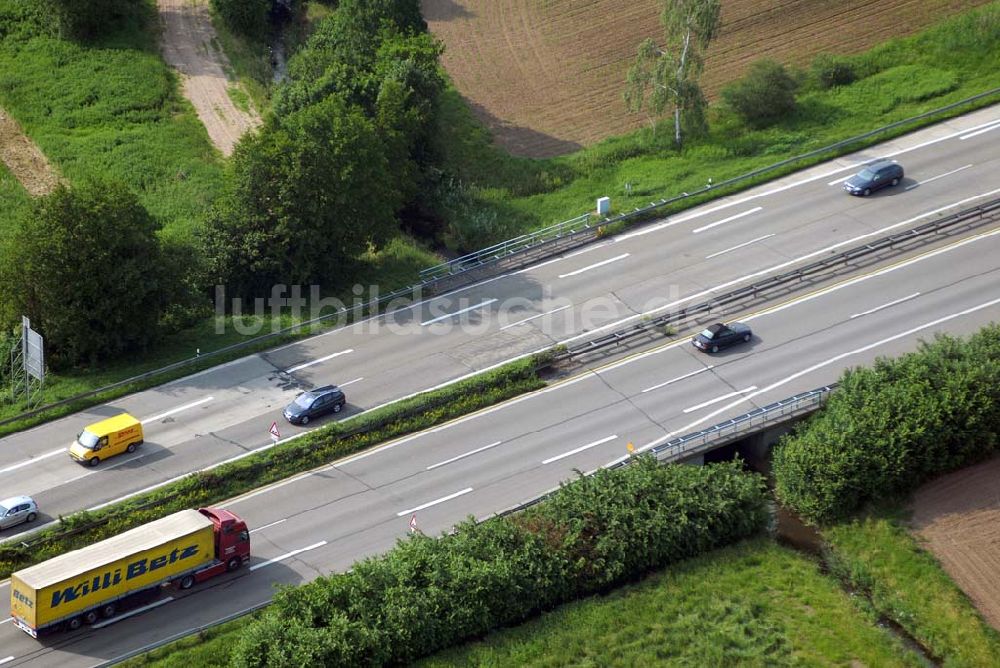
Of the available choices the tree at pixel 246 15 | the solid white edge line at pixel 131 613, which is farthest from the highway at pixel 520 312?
the tree at pixel 246 15

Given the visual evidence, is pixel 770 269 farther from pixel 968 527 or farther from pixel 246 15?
pixel 246 15

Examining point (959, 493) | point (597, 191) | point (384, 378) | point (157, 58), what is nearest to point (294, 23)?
point (157, 58)

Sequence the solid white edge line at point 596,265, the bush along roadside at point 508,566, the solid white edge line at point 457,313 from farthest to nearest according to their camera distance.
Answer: the solid white edge line at point 596,265
the solid white edge line at point 457,313
the bush along roadside at point 508,566

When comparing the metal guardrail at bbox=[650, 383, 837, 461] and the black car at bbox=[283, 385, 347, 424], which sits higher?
the black car at bbox=[283, 385, 347, 424]

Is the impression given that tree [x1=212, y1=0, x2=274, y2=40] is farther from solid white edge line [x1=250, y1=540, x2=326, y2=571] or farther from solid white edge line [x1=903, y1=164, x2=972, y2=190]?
solid white edge line [x1=250, y1=540, x2=326, y2=571]

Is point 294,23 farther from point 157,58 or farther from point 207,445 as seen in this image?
point 207,445

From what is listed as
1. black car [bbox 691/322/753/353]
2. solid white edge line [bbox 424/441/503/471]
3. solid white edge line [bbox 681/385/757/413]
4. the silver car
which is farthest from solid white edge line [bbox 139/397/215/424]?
black car [bbox 691/322/753/353]

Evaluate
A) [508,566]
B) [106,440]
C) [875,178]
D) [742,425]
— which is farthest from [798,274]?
[106,440]

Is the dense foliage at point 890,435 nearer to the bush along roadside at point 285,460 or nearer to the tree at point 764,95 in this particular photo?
the bush along roadside at point 285,460
